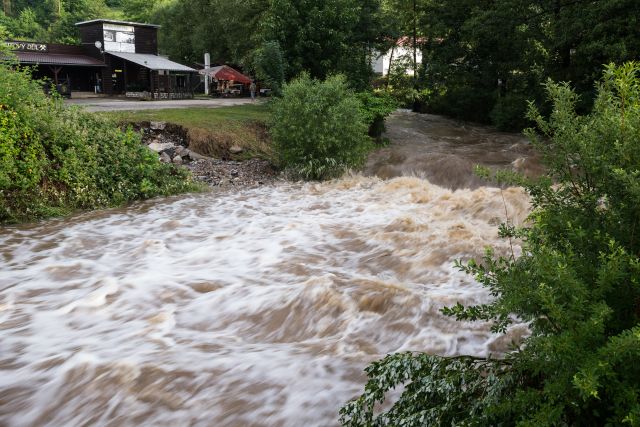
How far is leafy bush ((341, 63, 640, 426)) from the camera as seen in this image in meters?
2.39

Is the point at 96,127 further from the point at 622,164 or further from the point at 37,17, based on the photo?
the point at 37,17

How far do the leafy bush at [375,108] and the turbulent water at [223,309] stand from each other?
9.65 metres

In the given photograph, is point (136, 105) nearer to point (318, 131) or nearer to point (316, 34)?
point (316, 34)

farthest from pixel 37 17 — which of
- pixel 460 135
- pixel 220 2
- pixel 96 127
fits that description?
pixel 96 127

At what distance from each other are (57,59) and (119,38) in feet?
15.8

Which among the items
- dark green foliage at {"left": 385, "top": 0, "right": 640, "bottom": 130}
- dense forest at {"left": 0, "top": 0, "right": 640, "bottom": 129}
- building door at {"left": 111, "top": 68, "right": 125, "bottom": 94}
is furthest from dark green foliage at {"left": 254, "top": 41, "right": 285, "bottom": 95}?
building door at {"left": 111, "top": 68, "right": 125, "bottom": 94}

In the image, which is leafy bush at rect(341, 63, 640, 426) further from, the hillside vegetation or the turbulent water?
the hillside vegetation

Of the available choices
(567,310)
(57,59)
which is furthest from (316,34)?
(57,59)

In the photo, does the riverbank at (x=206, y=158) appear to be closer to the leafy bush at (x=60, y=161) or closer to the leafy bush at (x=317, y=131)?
the leafy bush at (x=317, y=131)

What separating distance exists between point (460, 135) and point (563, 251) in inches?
914

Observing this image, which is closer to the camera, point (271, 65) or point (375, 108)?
point (375, 108)

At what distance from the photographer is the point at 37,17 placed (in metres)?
68.3

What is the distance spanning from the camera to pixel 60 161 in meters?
10.3

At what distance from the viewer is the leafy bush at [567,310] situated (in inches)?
94.1
